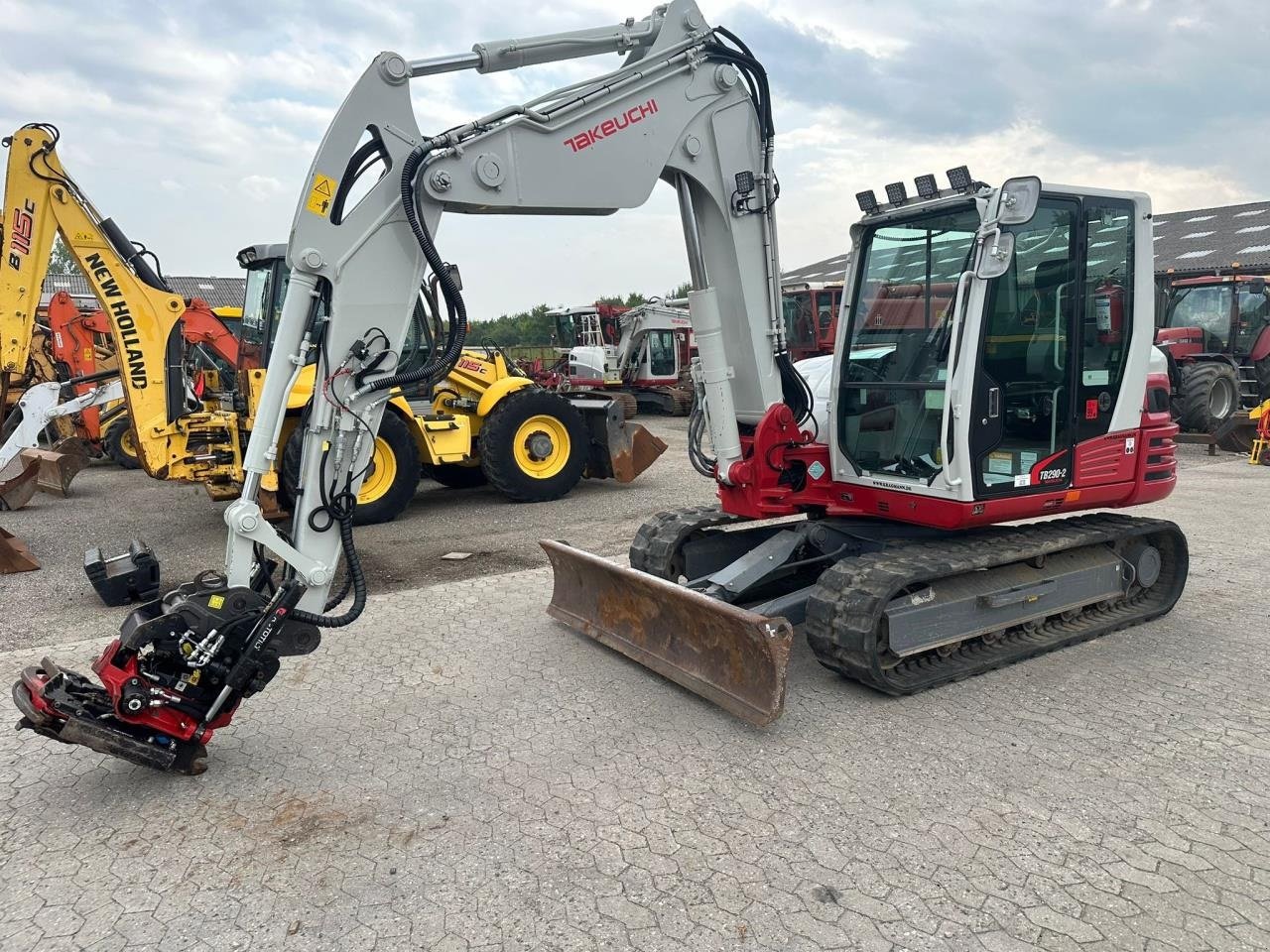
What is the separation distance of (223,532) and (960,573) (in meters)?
7.57

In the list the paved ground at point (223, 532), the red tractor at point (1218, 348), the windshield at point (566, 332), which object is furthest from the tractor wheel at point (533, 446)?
the windshield at point (566, 332)

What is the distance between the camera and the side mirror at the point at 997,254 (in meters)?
4.47

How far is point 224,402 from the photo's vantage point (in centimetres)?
965

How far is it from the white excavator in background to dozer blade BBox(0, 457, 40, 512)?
11.7 meters

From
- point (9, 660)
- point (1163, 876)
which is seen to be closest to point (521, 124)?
point (1163, 876)

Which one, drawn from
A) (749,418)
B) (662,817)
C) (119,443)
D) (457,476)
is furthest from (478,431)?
(119,443)

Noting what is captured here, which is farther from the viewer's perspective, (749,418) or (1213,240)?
(1213,240)

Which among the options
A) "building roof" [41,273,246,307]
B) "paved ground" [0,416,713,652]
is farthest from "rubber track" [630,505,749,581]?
"building roof" [41,273,246,307]

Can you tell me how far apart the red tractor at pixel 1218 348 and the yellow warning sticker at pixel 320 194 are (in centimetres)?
1414

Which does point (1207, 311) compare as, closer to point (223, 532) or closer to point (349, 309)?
point (223, 532)

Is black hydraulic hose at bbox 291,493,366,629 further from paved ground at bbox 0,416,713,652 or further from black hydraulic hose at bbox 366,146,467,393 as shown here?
paved ground at bbox 0,416,713,652

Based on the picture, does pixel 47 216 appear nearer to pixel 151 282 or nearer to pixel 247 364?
pixel 151 282

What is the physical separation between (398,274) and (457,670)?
232 centimetres

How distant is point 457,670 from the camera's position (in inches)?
204
